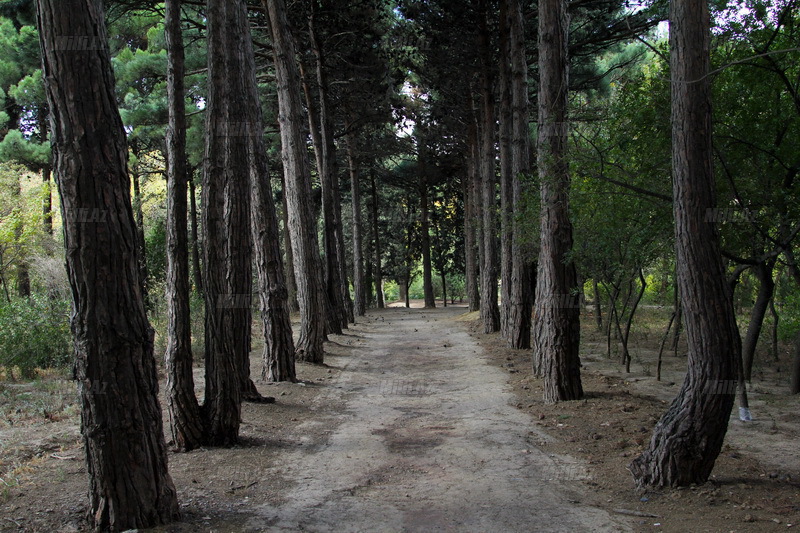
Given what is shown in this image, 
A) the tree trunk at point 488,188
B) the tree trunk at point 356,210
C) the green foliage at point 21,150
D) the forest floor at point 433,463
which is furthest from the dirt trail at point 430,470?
the tree trunk at point 356,210

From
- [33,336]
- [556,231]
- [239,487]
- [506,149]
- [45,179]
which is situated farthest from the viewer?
[45,179]

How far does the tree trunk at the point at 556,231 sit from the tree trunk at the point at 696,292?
3546mm

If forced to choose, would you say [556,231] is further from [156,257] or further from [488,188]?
[156,257]

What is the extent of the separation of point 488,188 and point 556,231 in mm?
9847

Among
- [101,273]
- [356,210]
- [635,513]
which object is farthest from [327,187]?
[635,513]

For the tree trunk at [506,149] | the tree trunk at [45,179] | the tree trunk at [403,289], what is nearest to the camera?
the tree trunk at [506,149]

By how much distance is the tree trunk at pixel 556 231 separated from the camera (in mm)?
9516

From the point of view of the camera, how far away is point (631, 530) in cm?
493

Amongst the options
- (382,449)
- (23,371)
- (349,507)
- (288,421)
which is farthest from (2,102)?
(349,507)

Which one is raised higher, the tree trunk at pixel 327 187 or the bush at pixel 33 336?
the tree trunk at pixel 327 187

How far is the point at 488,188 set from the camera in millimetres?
19172

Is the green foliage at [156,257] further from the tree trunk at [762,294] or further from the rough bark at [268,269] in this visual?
the tree trunk at [762,294]

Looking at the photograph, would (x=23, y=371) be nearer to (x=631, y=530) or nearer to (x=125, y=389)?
(x=125, y=389)

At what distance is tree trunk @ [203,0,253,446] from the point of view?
754 centimetres
